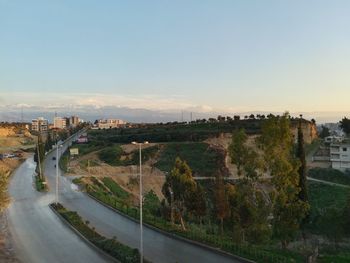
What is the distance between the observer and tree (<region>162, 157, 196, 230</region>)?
3275 centimetres

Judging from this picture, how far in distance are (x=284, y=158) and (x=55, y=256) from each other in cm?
1457

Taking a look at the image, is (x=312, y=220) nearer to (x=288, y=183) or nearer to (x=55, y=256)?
(x=288, y=183)

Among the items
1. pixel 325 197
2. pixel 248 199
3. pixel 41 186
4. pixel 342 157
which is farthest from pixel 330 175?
pixel 248 199

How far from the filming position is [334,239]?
135 feet

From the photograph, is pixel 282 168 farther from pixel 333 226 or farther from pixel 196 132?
pixel 196 132

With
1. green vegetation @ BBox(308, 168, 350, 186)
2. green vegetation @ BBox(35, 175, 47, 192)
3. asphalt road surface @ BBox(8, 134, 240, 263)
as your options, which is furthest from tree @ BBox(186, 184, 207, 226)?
green vegetation @ BBox(308, 168, 350, 186)

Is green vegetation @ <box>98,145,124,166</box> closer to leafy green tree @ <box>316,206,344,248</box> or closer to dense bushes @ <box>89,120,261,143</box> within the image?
dense bushes @ <box>89,120,261,143</box>

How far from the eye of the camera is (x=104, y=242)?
29109 mm

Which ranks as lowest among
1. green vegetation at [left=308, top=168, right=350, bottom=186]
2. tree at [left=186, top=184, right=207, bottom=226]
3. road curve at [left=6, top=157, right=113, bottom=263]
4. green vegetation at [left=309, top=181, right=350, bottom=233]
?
green vegetation at [left=309, top=181, right=350, bottom=233]

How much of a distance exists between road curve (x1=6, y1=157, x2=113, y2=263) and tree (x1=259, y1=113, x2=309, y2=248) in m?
10.6

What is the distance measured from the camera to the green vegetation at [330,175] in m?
75.1

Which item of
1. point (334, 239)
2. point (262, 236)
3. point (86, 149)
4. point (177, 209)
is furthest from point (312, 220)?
point (86, 149)

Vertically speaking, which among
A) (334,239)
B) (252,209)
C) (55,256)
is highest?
(252,209)

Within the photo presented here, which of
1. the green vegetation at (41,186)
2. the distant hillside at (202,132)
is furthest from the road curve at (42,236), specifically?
the distant hillside at (202,132)
